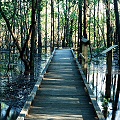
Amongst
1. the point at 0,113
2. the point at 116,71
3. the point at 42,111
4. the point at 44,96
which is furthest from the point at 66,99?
the point at 116,71

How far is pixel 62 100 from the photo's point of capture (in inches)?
292

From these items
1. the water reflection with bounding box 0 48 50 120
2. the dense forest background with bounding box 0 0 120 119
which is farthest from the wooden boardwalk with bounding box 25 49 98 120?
the dense forest background with bounding box 0 0 120 119

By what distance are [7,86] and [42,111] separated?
5045 mm

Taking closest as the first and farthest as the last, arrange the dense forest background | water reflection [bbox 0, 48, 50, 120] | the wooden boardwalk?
1. the wooden boardwalk
2. water reflection [bbox 0, 48, 50, 120]
3. the dense forest background

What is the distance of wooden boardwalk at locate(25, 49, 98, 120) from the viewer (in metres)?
6.25

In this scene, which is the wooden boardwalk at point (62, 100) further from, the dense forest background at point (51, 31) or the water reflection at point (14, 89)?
the dense forest background at point (51, 31)

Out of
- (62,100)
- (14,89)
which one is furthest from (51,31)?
(62,100)

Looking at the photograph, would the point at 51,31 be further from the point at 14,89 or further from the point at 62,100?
the point at 62,100

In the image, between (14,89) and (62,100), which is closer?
(62,100)

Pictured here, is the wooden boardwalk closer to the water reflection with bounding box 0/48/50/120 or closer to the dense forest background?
the water reflection with bounding box 0/48/50/120

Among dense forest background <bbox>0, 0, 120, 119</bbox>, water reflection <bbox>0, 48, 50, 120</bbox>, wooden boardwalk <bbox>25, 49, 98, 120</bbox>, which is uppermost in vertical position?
dense forest background <bbox>0, 0, 120, 119</bbox>

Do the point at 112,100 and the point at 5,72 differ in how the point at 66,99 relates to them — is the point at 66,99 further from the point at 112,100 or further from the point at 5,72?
the point at 5,72

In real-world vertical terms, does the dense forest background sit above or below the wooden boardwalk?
above

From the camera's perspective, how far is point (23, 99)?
30.9 ft
